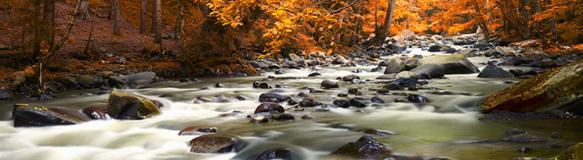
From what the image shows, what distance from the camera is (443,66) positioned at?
13.6 m

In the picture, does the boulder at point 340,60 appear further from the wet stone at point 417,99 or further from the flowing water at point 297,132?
the wet stone at point 417,99

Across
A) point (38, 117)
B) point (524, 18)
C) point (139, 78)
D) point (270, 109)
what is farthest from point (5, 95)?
point (524, 18)

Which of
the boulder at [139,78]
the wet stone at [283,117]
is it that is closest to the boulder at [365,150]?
the wet stone at [283,117]

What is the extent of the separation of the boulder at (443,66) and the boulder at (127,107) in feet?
25.0

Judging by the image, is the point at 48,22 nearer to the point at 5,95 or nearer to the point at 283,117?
the point at 5,95

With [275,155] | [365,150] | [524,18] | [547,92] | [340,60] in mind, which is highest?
[524,18]

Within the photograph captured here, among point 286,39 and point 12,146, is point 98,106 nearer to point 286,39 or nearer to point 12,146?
point 12,146

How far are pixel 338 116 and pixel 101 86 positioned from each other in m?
6.66

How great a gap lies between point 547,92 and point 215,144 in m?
4.41

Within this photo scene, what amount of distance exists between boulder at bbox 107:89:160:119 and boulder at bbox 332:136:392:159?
3.84 m

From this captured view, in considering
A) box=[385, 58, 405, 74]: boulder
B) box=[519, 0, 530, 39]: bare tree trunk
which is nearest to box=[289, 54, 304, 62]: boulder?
box=[385, 58, 405, 74]: boulder

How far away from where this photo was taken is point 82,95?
398 inches

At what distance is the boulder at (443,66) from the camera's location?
43.1ft

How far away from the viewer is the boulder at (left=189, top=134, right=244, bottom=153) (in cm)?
543
